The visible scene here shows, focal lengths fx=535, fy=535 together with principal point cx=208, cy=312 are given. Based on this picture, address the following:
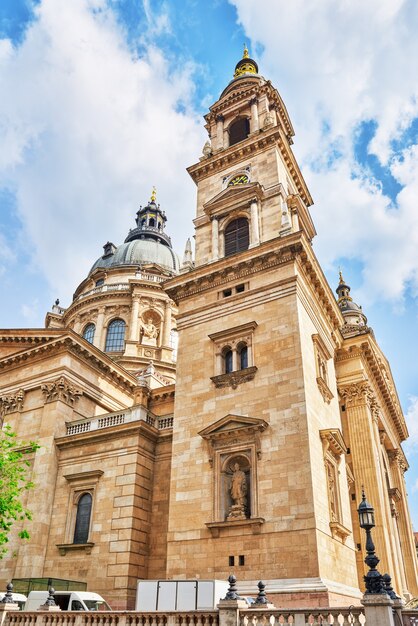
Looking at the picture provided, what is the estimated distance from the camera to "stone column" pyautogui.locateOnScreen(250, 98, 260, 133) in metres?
34.5

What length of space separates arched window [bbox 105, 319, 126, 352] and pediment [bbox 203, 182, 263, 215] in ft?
76.7

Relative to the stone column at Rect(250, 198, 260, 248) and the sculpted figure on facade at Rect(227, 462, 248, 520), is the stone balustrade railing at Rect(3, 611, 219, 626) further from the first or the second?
the stone column at Rect(250, 198, 260, 248)

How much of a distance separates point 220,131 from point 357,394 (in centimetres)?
1965

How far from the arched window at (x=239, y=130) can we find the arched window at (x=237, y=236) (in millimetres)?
7858

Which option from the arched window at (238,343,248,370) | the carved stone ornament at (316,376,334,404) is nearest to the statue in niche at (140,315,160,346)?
the arched window at (238,343,248,370)

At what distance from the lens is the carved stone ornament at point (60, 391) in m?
30.7

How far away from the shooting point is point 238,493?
22219 millimetres

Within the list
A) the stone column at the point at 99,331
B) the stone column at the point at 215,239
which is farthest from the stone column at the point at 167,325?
the stone column at the point at 215,239

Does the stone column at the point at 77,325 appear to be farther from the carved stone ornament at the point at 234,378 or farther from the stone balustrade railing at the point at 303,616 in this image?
the stone balustrade railing at the point at 303,616

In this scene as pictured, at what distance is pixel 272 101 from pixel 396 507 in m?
30.9

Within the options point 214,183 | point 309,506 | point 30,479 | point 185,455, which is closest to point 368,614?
point 309,506

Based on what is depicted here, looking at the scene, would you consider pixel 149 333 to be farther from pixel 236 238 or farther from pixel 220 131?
pixel 236 238

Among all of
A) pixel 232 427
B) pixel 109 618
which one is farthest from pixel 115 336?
pixel 109 618

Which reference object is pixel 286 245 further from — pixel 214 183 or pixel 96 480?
pixel 96 480
